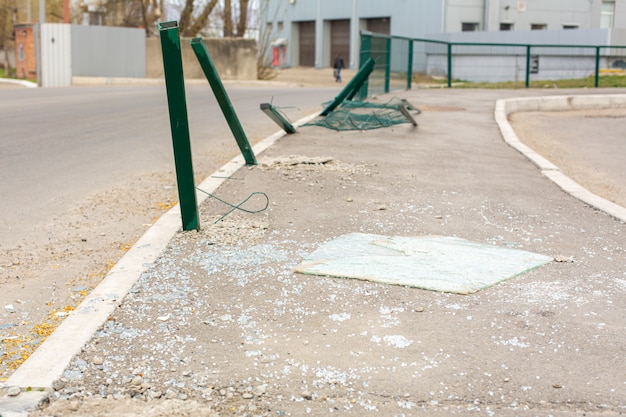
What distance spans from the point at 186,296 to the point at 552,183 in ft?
16.4

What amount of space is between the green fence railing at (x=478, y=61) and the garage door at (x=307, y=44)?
680 inches

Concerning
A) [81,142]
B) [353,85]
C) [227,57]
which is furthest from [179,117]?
[227,57]

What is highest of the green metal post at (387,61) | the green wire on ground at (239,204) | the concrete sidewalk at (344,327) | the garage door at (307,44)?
the garage door at (307,44)

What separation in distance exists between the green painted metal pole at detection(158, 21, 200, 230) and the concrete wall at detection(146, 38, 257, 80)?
92.1 ft

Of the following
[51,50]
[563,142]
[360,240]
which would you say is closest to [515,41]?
[51,50]

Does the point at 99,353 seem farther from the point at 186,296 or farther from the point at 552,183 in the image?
the point at 552,183

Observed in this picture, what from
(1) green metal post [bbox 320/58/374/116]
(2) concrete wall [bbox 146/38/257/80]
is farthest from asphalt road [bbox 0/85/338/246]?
(2) concrete wall [bbox 146/38/257/80]

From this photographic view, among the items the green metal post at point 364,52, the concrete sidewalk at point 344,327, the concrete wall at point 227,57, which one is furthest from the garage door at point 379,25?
the concrete sidewalk at point 344,327

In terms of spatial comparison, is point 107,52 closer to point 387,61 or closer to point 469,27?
point 387,61

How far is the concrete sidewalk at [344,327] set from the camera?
3.21 meters

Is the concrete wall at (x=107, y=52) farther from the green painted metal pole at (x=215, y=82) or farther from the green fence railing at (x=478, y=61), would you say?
the green painted metal pole at (x=215, y=82)

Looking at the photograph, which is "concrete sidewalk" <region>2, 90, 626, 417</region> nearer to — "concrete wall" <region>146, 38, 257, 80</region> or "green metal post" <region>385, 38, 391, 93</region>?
"green metal post" <region>385, 38, 391, 93</region>

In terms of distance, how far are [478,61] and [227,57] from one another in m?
12.5

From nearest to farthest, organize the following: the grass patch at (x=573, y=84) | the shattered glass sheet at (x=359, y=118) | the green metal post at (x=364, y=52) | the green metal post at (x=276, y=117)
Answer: the green metal post at (x=276, y=117)
the shattered glass sheet at (x=359, y=118)
the green metal post at (x=364, y=52)
the grass patch at (x=573, y=84)
